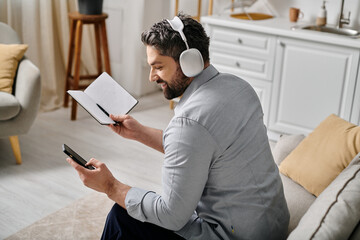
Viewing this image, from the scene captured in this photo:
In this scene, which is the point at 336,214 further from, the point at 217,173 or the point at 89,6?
the point at 89,6

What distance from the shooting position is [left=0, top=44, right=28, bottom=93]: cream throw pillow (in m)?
3.02

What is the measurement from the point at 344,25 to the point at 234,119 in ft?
7.99

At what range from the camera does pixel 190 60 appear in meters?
1.49

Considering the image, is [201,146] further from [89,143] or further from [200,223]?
[89,143]

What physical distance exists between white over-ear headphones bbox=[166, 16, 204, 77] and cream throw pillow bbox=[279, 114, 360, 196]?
86 centimetres

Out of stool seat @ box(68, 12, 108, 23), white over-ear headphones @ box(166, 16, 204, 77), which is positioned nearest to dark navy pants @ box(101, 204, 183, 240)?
white over-ear headphones @ box(166, 16, 204, 77)

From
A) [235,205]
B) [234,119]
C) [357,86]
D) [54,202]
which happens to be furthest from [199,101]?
[357,86]

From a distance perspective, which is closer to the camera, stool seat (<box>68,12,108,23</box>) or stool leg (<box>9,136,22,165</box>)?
stool leg (<box>9,136,22,165</box>)

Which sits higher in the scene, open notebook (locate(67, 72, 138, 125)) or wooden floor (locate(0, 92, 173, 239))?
open notebook (locate(67, 72, 138, 125))

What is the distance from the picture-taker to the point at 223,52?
3564 millimetres

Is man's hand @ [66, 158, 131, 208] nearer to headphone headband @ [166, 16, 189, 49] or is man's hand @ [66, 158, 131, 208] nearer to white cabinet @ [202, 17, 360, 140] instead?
headphone headband @ [166, 16, 189, 49]

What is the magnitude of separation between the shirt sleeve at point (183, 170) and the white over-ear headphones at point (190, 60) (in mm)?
167

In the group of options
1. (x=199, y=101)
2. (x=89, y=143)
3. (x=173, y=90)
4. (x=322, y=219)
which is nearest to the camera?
(x=322, y=219)

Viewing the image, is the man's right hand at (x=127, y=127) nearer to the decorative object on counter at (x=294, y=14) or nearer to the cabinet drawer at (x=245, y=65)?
the cabinet drawer at (x=245, y=65)
